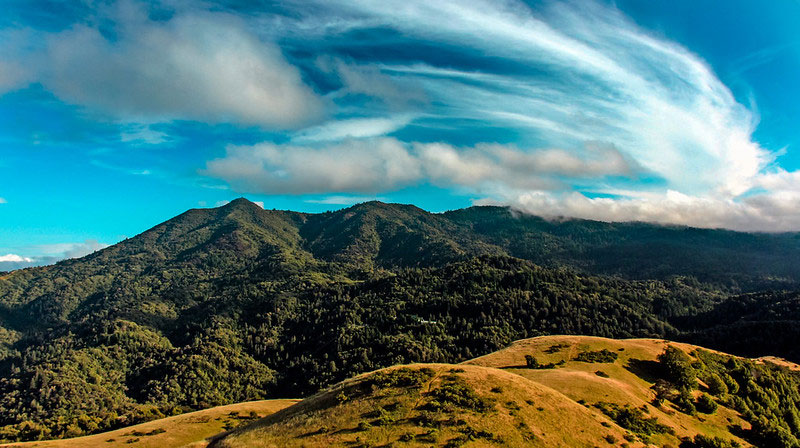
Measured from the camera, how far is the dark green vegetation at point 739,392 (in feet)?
317

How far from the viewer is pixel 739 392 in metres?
119

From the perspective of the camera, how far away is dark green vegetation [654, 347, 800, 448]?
9656cm

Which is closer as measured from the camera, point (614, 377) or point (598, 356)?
point (614, 377)

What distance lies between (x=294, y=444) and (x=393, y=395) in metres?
19.7

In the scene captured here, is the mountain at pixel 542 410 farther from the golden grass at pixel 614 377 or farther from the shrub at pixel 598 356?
the shrub at pixel 598 356

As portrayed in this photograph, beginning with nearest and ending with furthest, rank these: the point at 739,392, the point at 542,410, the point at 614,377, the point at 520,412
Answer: the point at 520,412 → the point at 542,410 → the point at 614,377 → the point at 739,392

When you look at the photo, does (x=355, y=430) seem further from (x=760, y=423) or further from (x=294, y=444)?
(x=760, y=423)

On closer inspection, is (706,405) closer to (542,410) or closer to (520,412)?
(542,410)

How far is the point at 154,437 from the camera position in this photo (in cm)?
11781

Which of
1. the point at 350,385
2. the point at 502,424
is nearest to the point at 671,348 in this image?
the point at 502,424

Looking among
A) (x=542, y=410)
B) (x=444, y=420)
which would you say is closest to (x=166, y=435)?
(x=444, y=420)

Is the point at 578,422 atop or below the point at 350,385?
below

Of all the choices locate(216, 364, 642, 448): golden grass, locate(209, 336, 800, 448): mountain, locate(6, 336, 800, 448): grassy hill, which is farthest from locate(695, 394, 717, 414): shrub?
locate(216, 364, 642, 448): golden grass

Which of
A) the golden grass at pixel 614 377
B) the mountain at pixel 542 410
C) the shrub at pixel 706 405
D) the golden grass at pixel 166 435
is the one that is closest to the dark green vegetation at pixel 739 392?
the shrub at pixel 706 405
